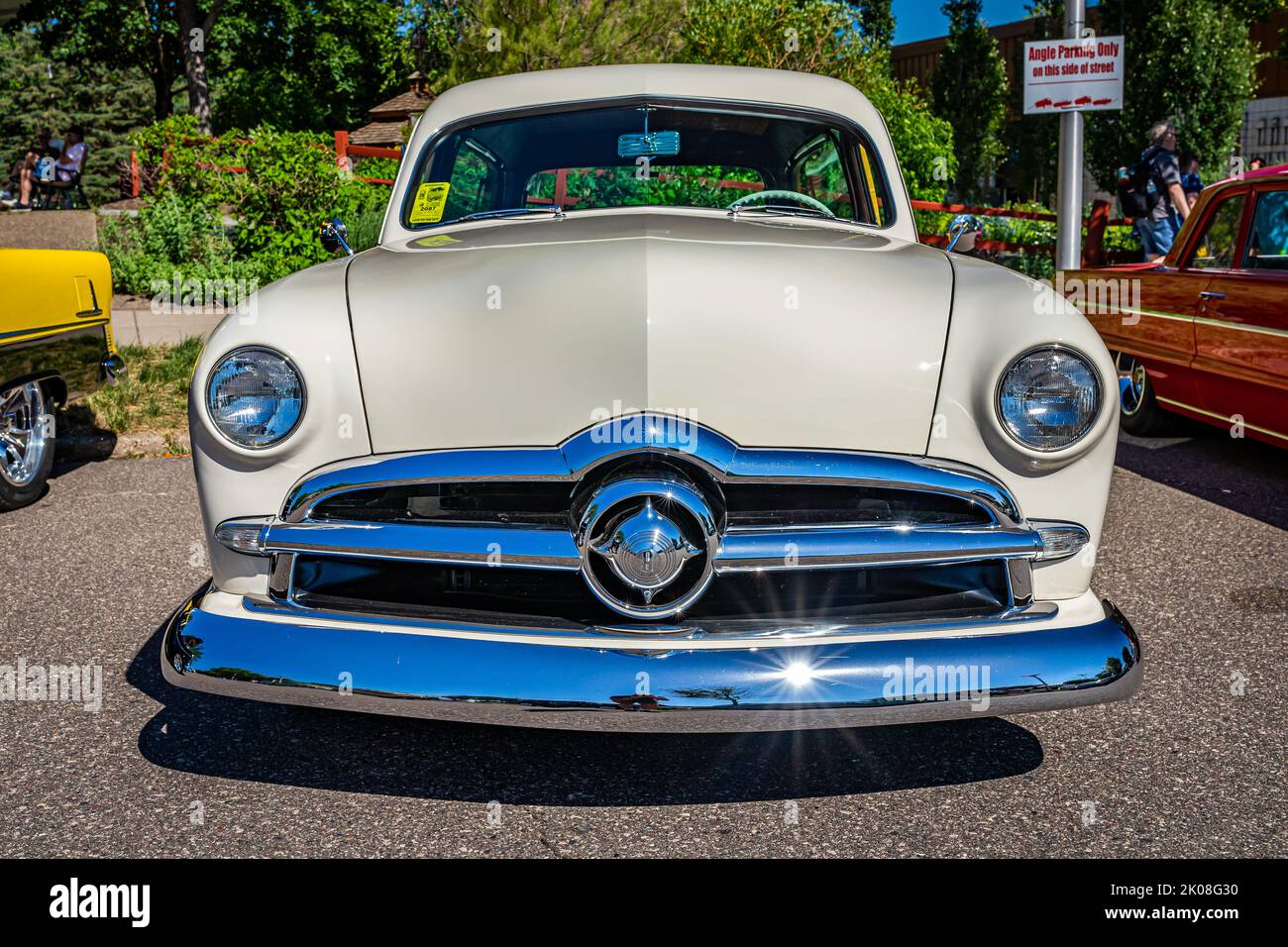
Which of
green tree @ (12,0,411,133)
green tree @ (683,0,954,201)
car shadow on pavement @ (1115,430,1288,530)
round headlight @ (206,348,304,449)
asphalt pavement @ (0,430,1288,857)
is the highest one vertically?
green tree @ (12,0,411,133)

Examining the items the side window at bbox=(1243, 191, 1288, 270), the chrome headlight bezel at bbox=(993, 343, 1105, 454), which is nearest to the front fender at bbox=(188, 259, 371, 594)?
the chrome headlight bezel at bbox=(993, 343, 1105, 454)

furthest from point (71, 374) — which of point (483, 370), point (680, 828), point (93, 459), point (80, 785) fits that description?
point (680, 828)

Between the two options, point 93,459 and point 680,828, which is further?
point 93,459

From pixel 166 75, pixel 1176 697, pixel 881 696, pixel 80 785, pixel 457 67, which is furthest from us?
pixel 166 75

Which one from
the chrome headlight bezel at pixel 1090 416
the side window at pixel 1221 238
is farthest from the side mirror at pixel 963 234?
the side window at pixel 1221 238

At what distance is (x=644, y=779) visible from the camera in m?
2.45

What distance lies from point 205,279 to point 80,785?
708 cm

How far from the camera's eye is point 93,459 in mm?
5973

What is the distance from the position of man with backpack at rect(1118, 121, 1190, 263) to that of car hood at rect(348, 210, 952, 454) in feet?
25.7

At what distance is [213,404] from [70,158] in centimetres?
1475

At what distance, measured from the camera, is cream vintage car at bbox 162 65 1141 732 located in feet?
6.77

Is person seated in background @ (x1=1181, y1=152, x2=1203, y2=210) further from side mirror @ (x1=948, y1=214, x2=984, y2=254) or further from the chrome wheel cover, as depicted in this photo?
the chrome wheel cover

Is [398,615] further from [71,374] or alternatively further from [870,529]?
[71,374]

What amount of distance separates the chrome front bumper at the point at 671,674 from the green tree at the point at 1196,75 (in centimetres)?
1889
